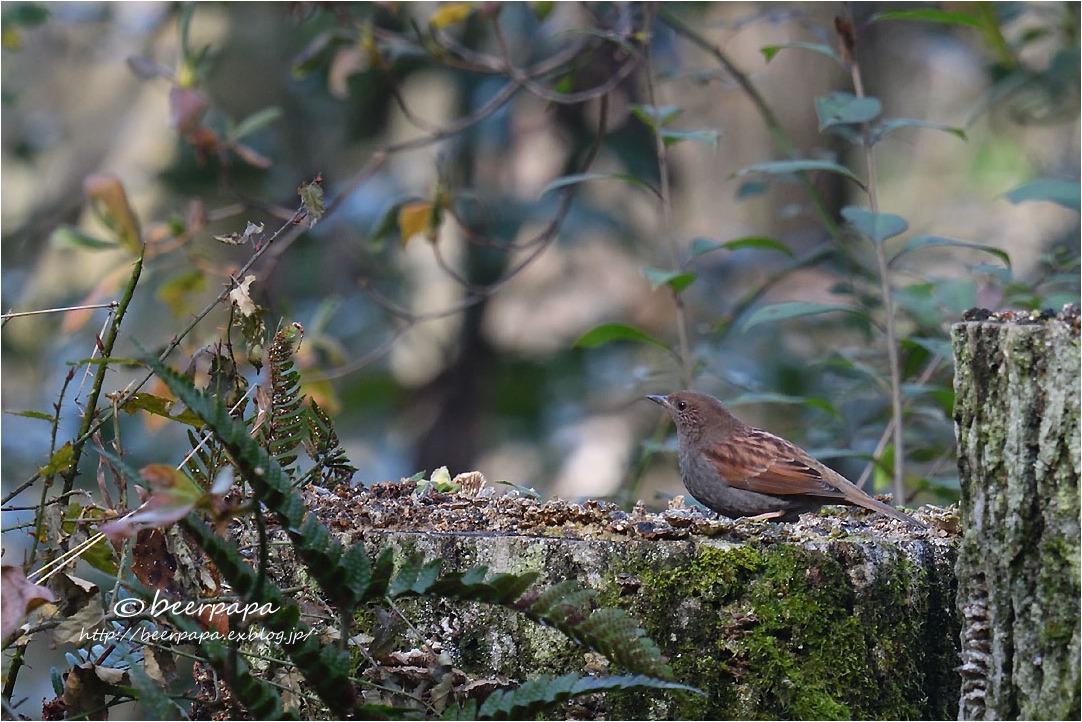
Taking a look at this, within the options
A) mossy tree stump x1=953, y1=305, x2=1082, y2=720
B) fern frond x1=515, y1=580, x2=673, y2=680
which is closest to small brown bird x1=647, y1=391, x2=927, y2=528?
mossy tree stump x1=953, y1=305, x2=1082, y2=720

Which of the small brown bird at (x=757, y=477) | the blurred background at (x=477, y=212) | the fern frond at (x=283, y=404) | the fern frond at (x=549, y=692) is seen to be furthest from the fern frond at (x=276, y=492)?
the blurred background at (x=477, y=212)

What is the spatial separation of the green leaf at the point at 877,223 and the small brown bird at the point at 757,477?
2.59 ft

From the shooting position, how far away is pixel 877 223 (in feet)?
12.6

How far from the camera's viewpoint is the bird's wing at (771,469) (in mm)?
3516

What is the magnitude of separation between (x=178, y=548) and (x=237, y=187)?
5.13m

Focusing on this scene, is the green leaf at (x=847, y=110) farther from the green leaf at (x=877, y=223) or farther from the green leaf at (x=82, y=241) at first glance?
the green leaf at (x=82, y=241)

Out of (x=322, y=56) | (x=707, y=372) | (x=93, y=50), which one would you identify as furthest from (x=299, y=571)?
(x=93, y=50)

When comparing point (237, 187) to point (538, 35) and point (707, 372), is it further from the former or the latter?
point (707, 372)

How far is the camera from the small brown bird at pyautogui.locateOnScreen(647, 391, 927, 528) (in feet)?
11.5

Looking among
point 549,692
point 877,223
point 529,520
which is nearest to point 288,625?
point 549,692

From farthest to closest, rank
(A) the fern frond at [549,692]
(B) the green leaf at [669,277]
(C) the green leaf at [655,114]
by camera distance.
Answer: (C) the green leaf at [655,114] → (B) the green leaf at [669,277] → (A) the fern frond at [549,692]

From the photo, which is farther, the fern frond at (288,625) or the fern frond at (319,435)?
the fern frond at (319,435)

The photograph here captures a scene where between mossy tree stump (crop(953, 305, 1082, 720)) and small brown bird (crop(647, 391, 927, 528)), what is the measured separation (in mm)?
948

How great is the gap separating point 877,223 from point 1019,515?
179 cm
